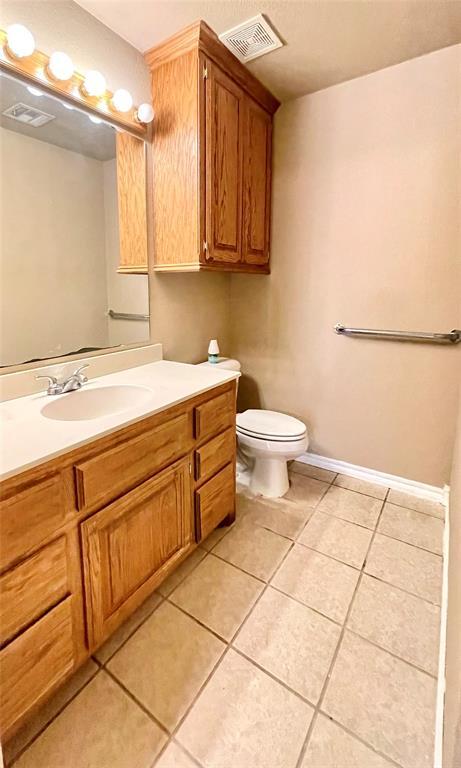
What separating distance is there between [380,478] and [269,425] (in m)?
0.80

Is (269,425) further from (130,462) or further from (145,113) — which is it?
(145,113)

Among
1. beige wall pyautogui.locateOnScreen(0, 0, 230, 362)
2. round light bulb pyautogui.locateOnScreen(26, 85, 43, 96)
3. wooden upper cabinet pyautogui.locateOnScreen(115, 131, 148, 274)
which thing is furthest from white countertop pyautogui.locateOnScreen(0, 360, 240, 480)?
round light bulb pyautogui.locateOnScreen(26, 85, 43, 96)

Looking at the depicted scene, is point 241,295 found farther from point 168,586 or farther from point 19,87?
point 168,586

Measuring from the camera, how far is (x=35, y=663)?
92 centimetres

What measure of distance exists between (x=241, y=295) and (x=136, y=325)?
0.96 meters

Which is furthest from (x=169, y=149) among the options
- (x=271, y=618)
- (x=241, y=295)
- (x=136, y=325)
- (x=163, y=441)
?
(x=271, y=618)

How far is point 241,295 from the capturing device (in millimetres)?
2510

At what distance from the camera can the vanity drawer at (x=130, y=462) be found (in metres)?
1.00

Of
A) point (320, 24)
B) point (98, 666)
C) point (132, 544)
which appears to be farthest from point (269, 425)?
point (320, 24)

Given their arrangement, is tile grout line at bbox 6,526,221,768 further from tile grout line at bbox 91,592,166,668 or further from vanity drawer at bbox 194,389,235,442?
vanity drawer at bbox 194,389,235,442

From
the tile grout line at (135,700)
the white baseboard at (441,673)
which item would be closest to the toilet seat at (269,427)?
the white baseboard at (441,673)

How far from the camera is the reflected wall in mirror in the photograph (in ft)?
4.10

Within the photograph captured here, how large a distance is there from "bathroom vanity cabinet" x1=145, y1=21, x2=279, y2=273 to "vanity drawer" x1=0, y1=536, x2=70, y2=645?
131 cm

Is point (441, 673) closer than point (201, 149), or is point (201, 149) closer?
point (441, 673)
